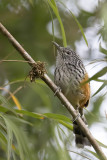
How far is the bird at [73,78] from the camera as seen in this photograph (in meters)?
4.06

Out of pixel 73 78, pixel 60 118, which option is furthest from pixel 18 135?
pixel 73 78

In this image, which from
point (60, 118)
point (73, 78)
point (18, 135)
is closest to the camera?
point (18, 135)

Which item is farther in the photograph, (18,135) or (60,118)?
(60,118)

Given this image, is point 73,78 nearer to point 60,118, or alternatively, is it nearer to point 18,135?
point 60,118

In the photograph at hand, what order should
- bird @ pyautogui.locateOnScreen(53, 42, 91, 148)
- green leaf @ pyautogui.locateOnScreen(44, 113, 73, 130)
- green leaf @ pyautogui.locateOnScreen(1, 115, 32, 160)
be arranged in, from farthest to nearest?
bird @ pyautogui.locateOnScreen(53, 42, 91, 148) → green leaf @ pyautogui.locateOnScreen(44, 113, 73, 130) → green leaf @ pyautogui.locateOnScreen(1, 115, 32, 160)

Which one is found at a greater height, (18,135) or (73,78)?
(73,78)

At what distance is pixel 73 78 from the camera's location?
12.8 feet

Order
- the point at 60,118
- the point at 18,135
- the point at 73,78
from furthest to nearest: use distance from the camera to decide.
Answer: the point at 73,78 < the point at 60,118 < the point at 18,135

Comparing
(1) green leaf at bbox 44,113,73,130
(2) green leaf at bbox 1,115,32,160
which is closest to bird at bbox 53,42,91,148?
(1) green leaf at bbox 44,113,73,130

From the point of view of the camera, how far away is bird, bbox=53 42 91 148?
13.3 ft

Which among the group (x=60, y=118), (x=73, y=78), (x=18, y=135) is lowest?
(x=18, y=135)

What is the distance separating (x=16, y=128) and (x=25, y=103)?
217 cm

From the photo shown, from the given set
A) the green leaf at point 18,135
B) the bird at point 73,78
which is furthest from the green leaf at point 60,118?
the bird at point 73,78

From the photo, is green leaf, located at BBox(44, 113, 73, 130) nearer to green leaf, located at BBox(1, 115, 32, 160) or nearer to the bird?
green leaf, located at BBox(1, 115, 32, 160)
